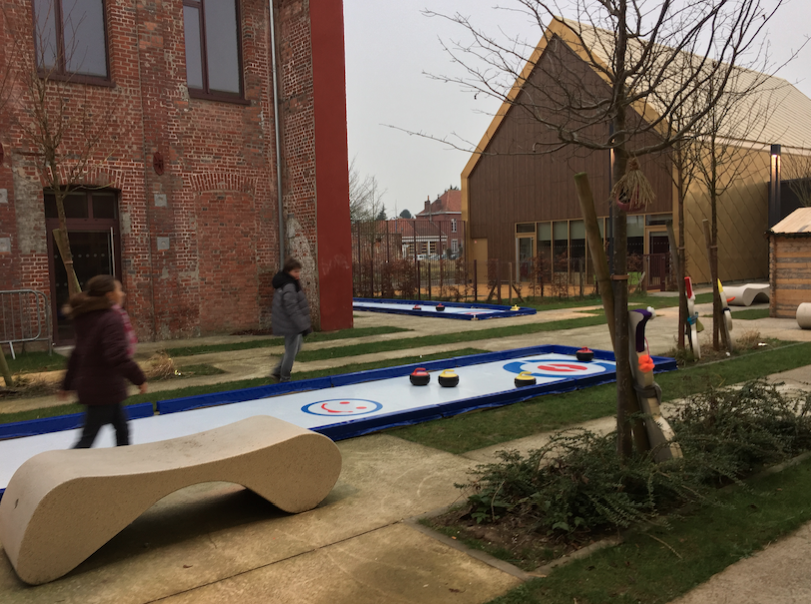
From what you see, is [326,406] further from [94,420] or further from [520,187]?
[520,187]

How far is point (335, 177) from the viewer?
16188 millimetres

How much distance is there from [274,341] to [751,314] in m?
11.7

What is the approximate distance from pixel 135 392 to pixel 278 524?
5.64m

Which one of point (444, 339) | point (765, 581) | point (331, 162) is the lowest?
point (765, 581)

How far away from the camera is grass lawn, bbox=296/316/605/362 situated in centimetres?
1259

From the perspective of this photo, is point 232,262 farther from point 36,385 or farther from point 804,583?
point 804,583

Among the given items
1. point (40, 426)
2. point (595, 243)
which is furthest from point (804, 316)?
point (40, 426)

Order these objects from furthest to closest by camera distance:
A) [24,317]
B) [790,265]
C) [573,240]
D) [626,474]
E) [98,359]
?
[573,240] → [790,265] → [24,317] → [98,359] → [626,474]

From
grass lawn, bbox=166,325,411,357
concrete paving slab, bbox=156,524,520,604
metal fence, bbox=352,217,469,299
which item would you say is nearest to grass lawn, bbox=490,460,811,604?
concrete paving slab, bbox=156,524,520,604

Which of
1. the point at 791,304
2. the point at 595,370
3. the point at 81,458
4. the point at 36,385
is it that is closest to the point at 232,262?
the point at 36,385

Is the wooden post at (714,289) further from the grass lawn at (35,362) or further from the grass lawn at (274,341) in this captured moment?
the grass lawn at (35,362)

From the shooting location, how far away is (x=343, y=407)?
815 cm

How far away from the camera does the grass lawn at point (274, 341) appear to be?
13451mm

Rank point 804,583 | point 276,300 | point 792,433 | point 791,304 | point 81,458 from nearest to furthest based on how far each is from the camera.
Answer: point 804,583 < point 81,458 < point 792,433 < point 276,300 < point 791,304
